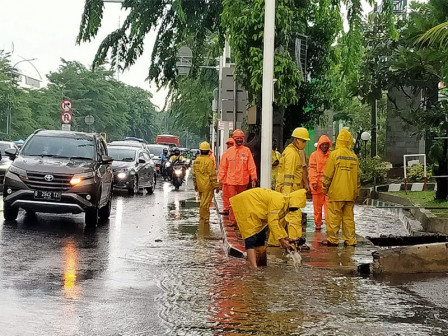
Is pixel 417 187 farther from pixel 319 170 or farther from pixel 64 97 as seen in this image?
pixel 64 97

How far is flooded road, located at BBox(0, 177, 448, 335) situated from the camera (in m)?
7.55

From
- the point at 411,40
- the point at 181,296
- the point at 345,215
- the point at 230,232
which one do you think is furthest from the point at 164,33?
the point at 181,296

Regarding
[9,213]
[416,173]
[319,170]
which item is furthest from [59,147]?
[416,173]

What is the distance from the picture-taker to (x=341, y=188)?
1338 centimetres

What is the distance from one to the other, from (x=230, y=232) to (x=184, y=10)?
1033 centimetres

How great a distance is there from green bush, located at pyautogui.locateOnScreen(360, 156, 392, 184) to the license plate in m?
17.4

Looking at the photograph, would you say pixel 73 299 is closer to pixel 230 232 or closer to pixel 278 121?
pixel 230 232

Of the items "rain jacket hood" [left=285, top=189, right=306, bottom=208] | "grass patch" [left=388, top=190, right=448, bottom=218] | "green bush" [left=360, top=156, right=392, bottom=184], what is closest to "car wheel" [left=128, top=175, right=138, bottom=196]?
"green bush" [left=360, top=156, right=392, bottom=184]

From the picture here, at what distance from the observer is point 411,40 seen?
18250mm

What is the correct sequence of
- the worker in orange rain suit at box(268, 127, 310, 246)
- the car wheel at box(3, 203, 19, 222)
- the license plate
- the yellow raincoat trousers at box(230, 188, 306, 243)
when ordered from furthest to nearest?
1. the car wheel at box(3, 203, 19, 222)
2. the license plate
3. the worker in orange rain suit at box(268, 127, 310, 246)
4. the yellow raincoat trousers at box(230, 188, 306, 243)

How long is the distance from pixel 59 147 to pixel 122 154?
1267 centimetres

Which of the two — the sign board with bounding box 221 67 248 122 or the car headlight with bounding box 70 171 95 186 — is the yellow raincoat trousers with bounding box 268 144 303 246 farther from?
the sign board with bounding box 221 67 248 122

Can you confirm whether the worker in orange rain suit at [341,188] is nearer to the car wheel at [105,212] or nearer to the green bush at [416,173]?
the car wheel at [105,212]

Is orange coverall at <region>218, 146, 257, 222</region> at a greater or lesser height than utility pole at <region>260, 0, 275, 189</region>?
lesser
